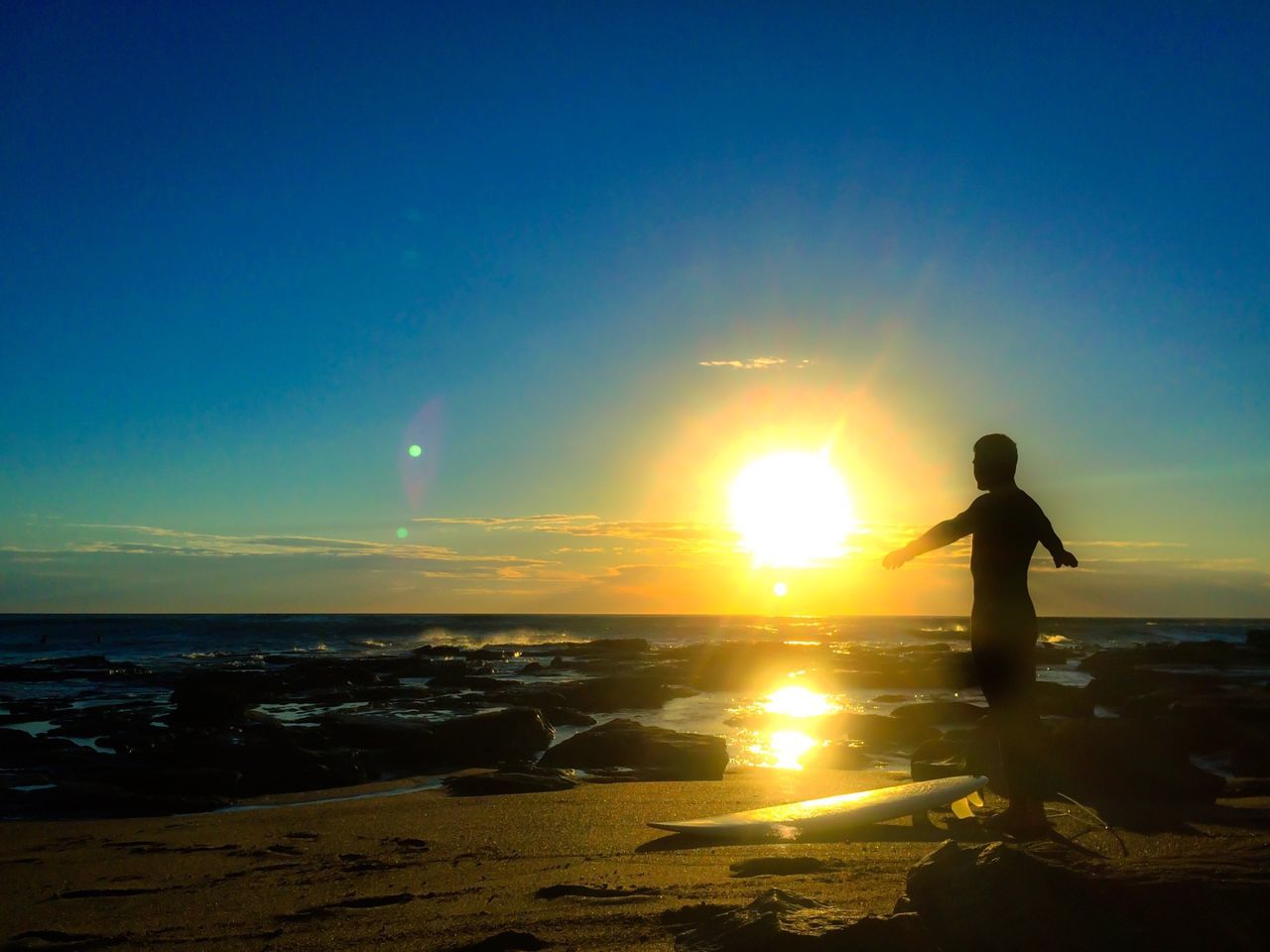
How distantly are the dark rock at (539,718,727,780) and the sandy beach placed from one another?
303 centimetres

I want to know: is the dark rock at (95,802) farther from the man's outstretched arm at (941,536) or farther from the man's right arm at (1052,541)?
the man's right arm at (1052,541)

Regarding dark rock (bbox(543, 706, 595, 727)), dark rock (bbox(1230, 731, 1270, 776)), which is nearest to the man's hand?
dark rock (bbox(1230, 731, 1270, 776))

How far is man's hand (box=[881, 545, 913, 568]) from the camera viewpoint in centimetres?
529

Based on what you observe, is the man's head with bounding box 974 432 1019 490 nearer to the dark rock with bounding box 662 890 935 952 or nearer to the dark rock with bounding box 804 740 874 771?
the dark rock with bounding box 662 890 935 952

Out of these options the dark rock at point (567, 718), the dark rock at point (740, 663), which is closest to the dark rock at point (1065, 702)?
the dark rock at point (567, 718)

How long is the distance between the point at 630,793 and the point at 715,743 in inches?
140

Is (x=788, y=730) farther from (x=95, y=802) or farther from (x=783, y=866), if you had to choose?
(x=783, y=866)

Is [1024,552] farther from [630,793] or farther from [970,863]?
[630,793]

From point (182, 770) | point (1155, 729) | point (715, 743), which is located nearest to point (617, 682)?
point (715, 743)

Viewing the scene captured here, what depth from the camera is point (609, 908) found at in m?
4.68

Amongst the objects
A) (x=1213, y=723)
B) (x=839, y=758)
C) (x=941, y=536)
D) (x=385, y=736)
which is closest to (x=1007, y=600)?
(x=941, y=536)

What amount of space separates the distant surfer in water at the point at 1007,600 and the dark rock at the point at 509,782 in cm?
629

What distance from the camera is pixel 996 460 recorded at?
534 centimetres

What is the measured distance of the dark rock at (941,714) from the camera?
A: 747 inches
